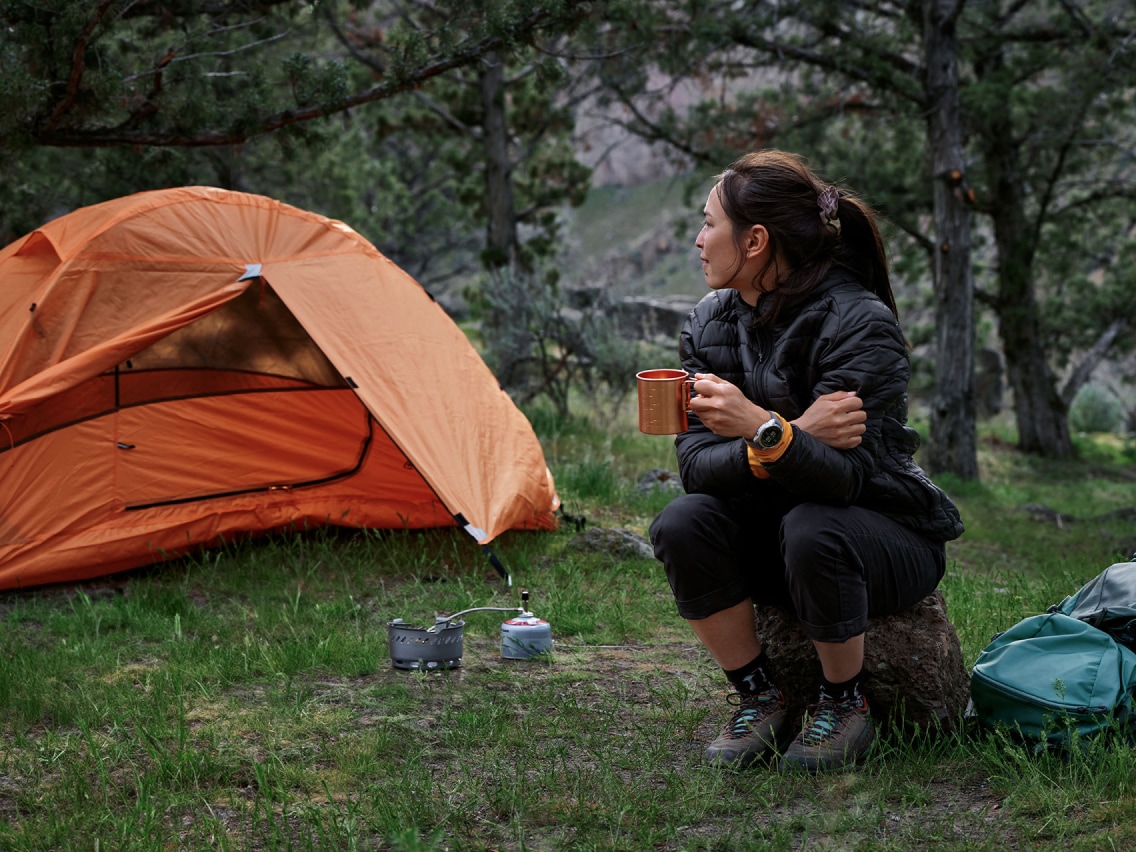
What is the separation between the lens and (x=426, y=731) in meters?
3.07

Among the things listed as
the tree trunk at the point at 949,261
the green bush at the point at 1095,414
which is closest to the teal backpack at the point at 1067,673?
the tree trunk at the point at 949,261

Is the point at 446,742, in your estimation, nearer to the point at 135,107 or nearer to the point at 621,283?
the point at 135,107

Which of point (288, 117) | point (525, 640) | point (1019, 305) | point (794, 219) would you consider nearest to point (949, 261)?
point (1019, 305)

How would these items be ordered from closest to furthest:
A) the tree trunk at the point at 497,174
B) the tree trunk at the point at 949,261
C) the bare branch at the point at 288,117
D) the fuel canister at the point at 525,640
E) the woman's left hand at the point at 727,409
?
the woman's left hand at the point at 727,409 → the fuel canister at the point at 525,640 → the bare branch at the point at 288,117 → the tree trunk at the point at 949,261 → the tree trunk at the point at 497,174

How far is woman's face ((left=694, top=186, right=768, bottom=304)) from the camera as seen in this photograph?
2727 mm

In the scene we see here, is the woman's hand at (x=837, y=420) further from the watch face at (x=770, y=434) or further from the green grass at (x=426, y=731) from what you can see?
the green grass at (x=426, y=731)

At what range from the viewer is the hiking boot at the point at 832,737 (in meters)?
2.62

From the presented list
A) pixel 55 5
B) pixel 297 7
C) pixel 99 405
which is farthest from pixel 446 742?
pixel 297 7

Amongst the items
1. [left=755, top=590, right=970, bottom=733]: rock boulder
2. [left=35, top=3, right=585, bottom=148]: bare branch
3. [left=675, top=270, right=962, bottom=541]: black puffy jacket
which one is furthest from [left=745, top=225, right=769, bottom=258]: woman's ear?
[left=35, top=3, right=585, bottom=148]: bare branch

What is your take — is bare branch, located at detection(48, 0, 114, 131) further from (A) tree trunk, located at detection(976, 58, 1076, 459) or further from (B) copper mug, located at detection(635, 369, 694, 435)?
(A) tree trunk, located at detection(976, 58, 1076, 459)

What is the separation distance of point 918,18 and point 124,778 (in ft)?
32.3

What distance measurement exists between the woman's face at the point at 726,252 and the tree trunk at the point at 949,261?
7.68 metres

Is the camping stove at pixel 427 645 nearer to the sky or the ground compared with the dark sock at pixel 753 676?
nearer to the ground

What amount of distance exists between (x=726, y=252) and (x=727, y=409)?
1.51ft
